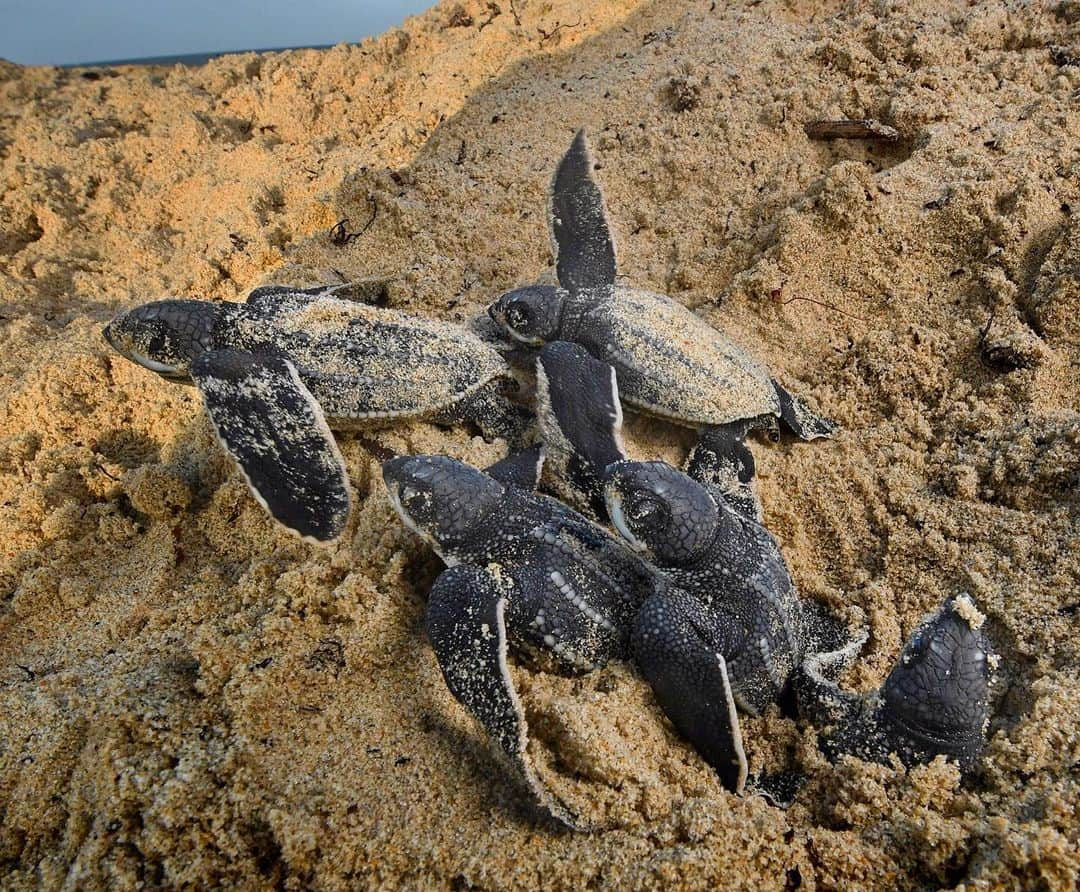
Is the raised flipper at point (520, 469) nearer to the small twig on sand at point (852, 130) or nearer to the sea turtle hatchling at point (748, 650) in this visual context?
the sea turtle hatchling at point (748, 650)

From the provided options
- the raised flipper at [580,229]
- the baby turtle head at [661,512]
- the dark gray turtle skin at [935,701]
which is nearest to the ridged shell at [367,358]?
the raised flipper at [580,229]

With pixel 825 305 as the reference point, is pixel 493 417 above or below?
below

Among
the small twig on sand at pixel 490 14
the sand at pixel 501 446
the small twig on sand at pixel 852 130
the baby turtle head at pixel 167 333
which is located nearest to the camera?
the sand at pixel 501 446

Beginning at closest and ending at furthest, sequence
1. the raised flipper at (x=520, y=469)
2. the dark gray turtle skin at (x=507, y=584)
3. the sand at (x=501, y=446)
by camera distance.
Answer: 1. the sand at (x=501, y=446)
2. the dark gray turtle skin at (x=507, y=584)
3. the raised flipper at (x=520, y=469)

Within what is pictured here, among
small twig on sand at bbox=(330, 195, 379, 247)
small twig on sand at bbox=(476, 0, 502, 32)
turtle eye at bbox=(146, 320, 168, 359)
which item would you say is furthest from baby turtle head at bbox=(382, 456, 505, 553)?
small twig on sand at bbox=(476, 0, 502, 32)

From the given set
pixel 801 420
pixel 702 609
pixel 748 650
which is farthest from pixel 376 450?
pixel 801 420

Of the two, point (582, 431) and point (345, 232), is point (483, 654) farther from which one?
point (345, 232)

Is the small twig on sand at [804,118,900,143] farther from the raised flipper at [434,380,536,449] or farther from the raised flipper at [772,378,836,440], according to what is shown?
the raised flipper at [434,380,536,449]

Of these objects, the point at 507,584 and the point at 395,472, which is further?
the point at 395,472
